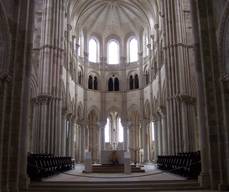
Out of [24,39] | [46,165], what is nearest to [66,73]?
[46,165]

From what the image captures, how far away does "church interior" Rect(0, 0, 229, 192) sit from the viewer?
13.1 m

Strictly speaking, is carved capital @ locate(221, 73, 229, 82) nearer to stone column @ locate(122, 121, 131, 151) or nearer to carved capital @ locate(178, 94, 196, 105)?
carved capital @ locate(178, 94, 196, 105)

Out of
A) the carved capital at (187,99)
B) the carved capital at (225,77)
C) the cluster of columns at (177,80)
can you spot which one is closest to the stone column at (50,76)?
the cluster of columns at (177,80)

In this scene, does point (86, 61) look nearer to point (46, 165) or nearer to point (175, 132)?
point (175, 132)

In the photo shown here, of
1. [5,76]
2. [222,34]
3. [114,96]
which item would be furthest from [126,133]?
[5,76]

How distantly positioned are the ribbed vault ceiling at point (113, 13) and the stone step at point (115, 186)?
30894mm

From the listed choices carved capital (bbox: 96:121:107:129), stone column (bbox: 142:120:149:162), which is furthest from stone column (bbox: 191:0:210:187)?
carved capital (bbox: 96:121:107:129)

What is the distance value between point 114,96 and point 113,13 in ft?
43.1

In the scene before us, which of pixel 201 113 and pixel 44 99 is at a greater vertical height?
pixel 44 99

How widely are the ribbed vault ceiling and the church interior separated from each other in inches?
6.9

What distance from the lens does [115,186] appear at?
44.1ft

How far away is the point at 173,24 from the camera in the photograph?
2908cm

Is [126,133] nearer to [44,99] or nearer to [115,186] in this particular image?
[44,99]

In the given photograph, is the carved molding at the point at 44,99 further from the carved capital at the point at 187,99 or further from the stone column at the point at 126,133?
the stone column at the point at 126,133
